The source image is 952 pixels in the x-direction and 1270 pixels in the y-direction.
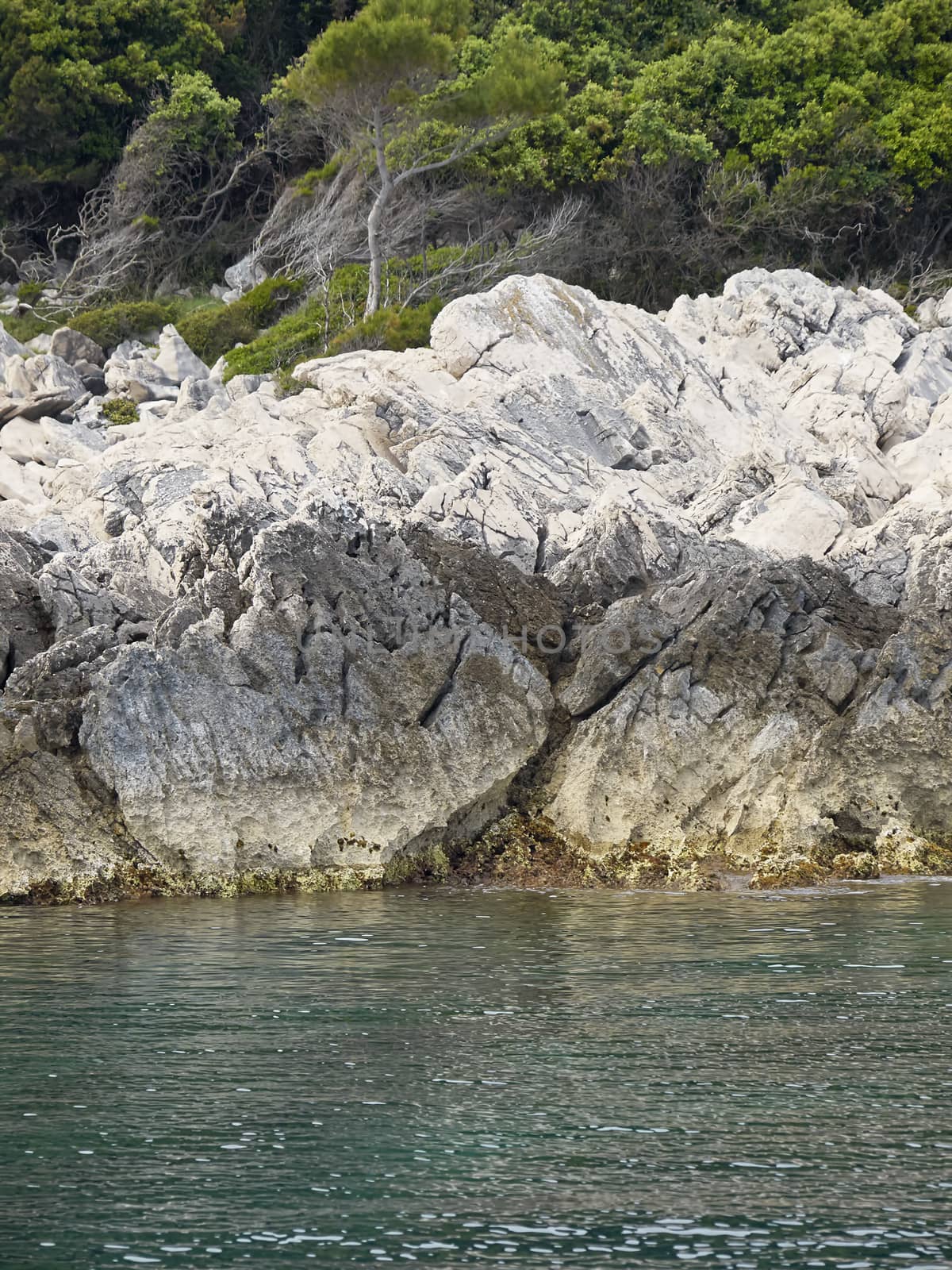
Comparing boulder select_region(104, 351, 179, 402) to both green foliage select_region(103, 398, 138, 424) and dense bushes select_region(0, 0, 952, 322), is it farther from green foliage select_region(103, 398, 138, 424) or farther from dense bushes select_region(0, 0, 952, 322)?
dense bushes select_region(0, 0, 952, 322)

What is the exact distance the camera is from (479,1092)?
47.2ft

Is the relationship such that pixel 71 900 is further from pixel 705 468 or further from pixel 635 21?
pixel 635 21

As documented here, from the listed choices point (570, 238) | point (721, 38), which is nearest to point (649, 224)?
point (570, 238)

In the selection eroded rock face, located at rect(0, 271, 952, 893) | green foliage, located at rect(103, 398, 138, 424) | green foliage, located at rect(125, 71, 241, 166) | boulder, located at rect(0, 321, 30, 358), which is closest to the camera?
eroded rock face, located at rect(0, 271, 952, 893)

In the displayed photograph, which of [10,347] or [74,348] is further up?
[74,348]


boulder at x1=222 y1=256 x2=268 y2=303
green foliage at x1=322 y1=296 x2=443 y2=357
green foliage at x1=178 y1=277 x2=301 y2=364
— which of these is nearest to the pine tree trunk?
green foliage at x1=322 y1=296 x2=443 y2=357

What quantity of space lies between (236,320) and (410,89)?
10.0 metres

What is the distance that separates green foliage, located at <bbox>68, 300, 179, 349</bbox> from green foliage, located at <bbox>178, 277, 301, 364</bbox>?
1.49 m

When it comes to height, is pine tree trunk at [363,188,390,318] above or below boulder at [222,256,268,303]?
below

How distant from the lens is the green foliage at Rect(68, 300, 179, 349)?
58.7 metres

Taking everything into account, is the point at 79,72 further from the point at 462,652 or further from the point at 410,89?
the point at 462,652

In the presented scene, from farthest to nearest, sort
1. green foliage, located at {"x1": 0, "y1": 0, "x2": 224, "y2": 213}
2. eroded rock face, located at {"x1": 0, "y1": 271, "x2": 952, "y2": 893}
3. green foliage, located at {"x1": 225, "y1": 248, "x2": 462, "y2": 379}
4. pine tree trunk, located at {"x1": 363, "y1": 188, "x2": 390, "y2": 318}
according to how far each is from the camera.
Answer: green foliage, located at {"x1": 0, "y1": 0, "x2": 224, "y2": 213}, pine tree trunk, located at {"x1": 363, "y1": 188, "x2": 390, "y2": 318}, green foliage, located at {"x1": 225, "y1": 248, "x2": 462, "y2": 379}, eroded rock face, located at {"x1": 0, "y1": 271, "x2": 952, "y2": 893}

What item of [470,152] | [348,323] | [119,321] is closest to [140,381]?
[348,323]

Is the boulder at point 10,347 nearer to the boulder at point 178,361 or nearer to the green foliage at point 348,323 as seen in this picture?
the boulder at point 178,361
